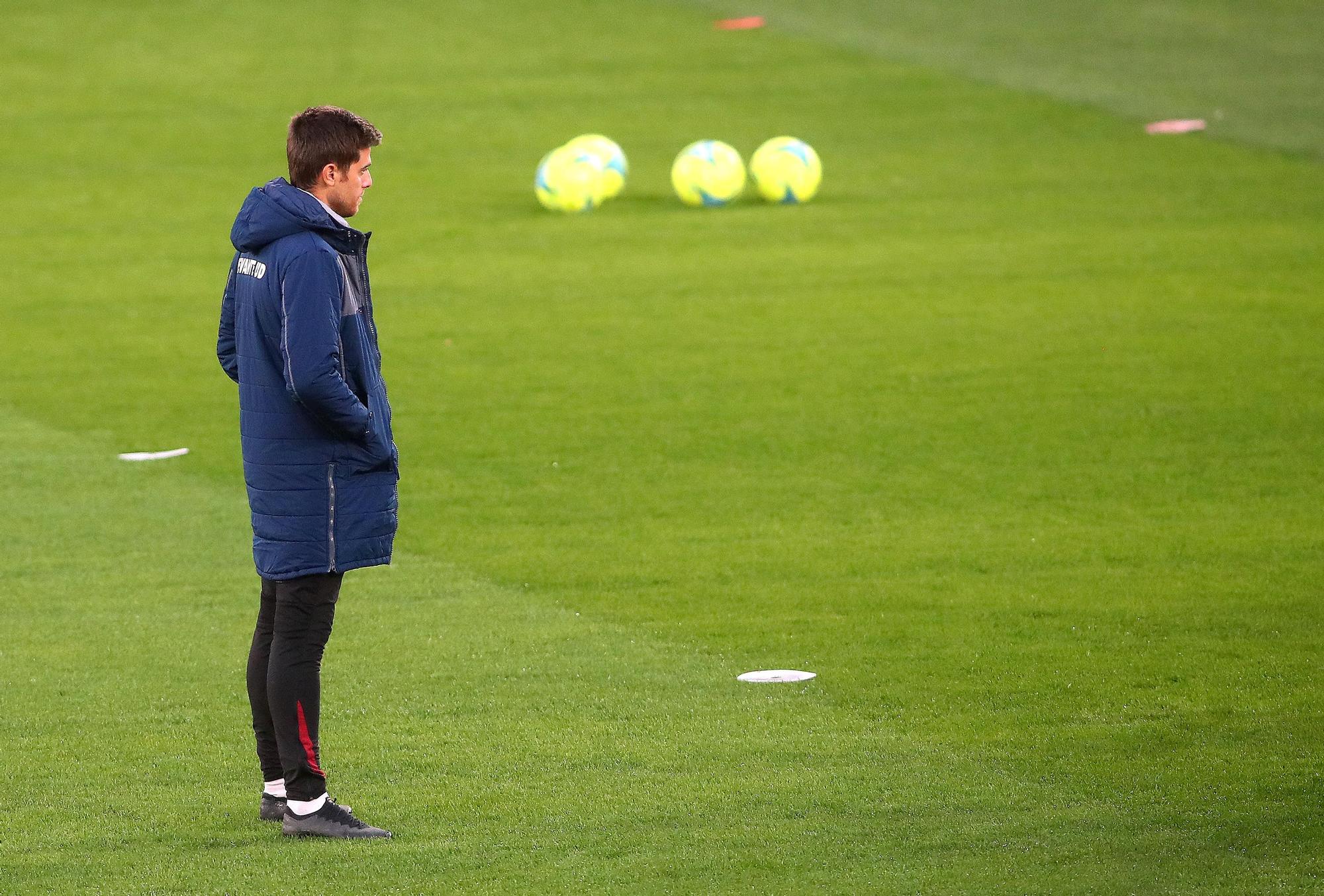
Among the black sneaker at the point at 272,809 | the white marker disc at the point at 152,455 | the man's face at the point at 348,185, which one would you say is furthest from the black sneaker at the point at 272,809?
the white marker disc at the point at 152,455

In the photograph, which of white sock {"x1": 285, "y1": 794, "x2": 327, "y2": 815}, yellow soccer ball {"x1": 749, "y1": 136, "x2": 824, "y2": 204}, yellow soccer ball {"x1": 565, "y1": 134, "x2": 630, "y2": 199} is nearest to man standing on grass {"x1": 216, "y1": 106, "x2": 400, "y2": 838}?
white sock {"x1": 285, "y1": 794, "x2": 327, "y2": 815}

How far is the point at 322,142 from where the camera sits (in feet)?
15.7

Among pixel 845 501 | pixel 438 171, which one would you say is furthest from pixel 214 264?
pixel 845 501

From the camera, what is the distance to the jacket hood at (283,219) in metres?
4.73

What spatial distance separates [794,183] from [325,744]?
1365 cm

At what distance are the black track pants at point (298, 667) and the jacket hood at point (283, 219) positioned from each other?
2.90 ft

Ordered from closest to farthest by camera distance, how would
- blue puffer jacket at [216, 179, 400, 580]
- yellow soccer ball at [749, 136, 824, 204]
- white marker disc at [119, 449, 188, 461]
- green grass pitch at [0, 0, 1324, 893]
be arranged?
blue puffer jacket at [216, 179, 400, 580], green grass pitch at [0, 0, 1324, 893], white marker disc at [119, 449, 188, 461], yellow soccer ball at [749, 136, 824, 204]

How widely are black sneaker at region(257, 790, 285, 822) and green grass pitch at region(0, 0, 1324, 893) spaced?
3.5 inches

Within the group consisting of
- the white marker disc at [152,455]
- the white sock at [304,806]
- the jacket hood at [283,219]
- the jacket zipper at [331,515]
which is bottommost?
the white sock at [304,806]

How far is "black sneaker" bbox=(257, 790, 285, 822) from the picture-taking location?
17.0 feet

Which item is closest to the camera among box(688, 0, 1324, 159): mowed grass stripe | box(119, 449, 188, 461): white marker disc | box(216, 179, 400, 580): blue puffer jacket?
box(216, 179, 400, 580): blue puffer jacket

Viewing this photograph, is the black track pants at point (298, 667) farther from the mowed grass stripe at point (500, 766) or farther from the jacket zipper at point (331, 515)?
the mowed grass stripe at point (500, 766)

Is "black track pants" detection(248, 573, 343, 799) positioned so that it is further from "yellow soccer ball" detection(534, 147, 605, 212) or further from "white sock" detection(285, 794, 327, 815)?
"yellow soccer ball" detection(534, 147, 605, 212)

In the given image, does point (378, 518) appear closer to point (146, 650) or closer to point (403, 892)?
point (403, 892)
